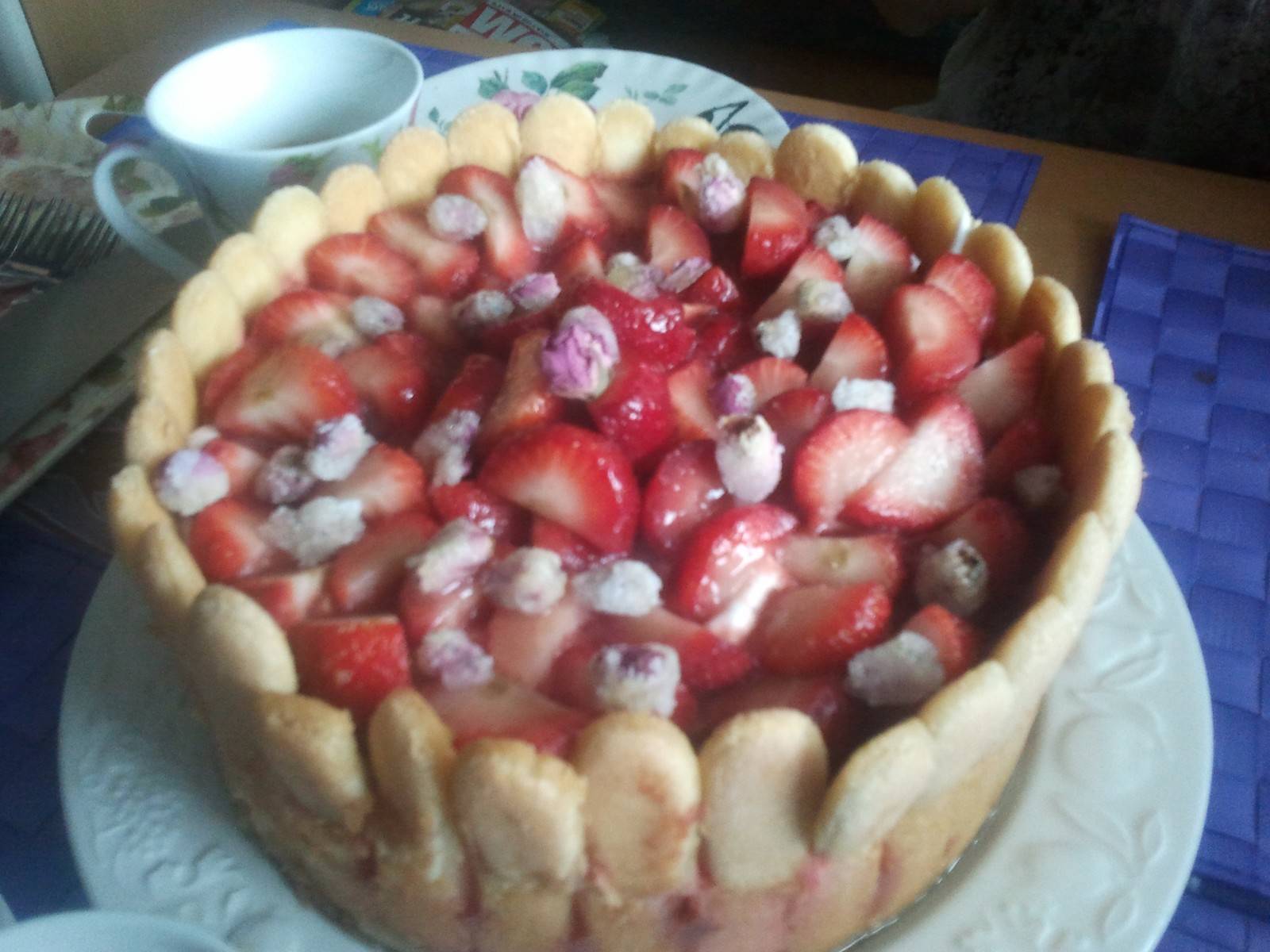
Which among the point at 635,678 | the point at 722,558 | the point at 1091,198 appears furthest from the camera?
the point at 1091,198

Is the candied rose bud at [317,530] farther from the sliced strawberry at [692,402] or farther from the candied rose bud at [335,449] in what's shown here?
the sliced strawberry at [692,402]

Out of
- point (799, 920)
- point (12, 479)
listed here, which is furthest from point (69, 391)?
point (799, 920)

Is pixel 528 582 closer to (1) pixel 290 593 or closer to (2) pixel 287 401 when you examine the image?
(1) pixel 290 593

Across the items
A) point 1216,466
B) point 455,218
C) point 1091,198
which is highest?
point 455,218

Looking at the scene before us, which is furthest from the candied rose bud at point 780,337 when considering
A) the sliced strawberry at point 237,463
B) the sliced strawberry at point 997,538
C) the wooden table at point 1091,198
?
the wooden table at point 1091,198

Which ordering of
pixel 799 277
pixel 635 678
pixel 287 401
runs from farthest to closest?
pixel 799 277 < pixel 287 401 < pixel 635 678

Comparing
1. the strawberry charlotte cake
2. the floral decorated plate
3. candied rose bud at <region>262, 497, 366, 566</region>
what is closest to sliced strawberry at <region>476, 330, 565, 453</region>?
the strawberry charlotte cake

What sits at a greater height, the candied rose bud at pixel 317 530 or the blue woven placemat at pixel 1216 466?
the candied rose bud at pixel 317 530

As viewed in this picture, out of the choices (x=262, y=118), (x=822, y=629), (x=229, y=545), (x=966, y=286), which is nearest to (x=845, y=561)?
(x=822, y=629)
